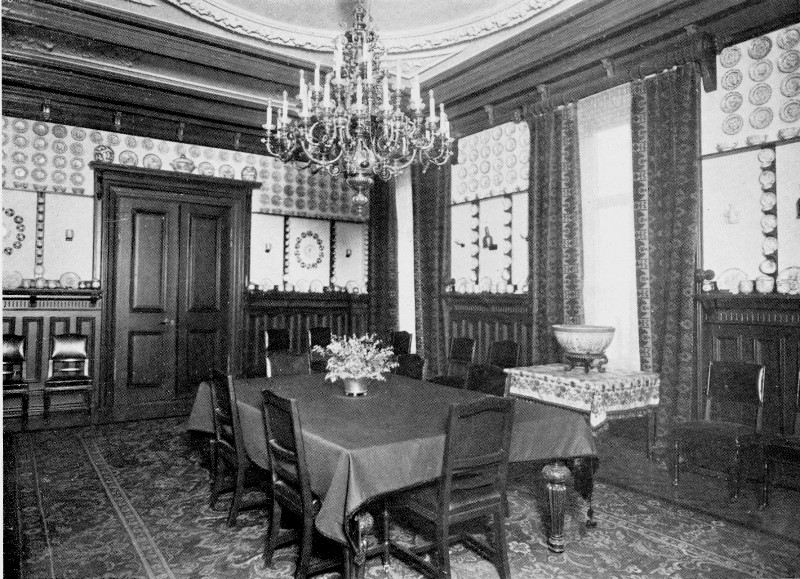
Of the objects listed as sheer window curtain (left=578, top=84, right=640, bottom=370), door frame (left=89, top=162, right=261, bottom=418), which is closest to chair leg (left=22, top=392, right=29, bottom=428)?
door frame (left=89, top=162, right=261, bottom=418)

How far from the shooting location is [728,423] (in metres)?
4.58

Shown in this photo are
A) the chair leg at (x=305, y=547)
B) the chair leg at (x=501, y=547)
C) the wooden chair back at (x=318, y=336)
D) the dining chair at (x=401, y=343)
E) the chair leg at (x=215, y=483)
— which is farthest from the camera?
the wooden chair back at (x=318, y=336)

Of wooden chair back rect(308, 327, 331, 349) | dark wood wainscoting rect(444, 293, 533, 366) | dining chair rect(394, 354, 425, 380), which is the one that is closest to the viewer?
dining chair rect(394, 354, 425, 380)

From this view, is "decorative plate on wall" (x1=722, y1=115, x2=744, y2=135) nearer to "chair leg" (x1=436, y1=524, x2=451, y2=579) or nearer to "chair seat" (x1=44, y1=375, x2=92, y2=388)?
"chair leg" (x1=436, y1=524, x2=451, y2=579)

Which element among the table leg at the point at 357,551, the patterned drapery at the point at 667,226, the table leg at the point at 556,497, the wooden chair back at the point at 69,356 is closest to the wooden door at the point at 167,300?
the wooden chair back at the point at 69,356

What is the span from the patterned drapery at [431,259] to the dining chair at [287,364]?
2887 millimetres

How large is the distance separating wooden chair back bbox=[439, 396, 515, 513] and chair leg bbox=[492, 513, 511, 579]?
0.11 meters

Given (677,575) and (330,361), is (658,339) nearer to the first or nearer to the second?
(677,575)

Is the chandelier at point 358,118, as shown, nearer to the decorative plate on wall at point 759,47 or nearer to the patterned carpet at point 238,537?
the patterned carpet at point 238,537

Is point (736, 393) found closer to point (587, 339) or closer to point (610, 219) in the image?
point (587, 339)

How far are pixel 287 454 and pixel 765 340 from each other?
12.6ft

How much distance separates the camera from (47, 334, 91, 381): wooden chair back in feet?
22.6

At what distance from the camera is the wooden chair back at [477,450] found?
2.84 m

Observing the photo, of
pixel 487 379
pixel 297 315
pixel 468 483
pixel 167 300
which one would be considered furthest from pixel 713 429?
pixel 167 300
